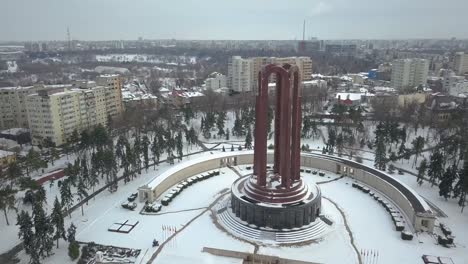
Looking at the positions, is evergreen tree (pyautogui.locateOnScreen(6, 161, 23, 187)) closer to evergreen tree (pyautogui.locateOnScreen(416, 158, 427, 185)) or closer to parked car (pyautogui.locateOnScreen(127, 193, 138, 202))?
parked car (pyautogui.locateOnScreen(127, 193, 138, 202))

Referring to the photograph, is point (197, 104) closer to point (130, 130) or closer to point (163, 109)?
point (163, 109)

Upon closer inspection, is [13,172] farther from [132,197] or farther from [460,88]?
[460,88]

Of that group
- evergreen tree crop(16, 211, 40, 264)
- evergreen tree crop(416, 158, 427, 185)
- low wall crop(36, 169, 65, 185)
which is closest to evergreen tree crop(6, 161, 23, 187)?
low wall crop(36, 169, 65, 185)

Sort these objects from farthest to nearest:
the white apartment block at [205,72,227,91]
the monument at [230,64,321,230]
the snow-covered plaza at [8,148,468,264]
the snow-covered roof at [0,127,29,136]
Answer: the white apartment block at [205,72,227,91] < the snow-covered roof at [0,127,29,136] < the monument at [230,64,321,230] < the snow-covered plaza at [8,148,468,264]

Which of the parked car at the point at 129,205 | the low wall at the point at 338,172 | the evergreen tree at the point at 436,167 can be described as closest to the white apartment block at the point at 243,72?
the low wall at the point at 338,172

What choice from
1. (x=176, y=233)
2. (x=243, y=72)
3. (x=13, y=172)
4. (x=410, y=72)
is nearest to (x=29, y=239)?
(x=176, y=233)

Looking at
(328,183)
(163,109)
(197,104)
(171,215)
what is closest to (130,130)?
(163,109)

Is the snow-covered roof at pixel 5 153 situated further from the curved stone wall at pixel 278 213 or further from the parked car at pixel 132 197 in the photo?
the curved stone wall at pixel 278 213
